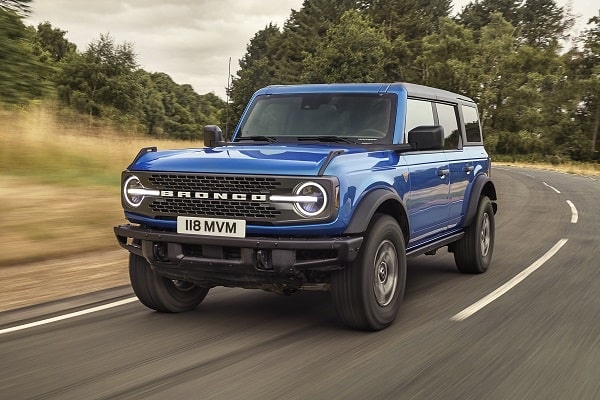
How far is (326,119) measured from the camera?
577 cm

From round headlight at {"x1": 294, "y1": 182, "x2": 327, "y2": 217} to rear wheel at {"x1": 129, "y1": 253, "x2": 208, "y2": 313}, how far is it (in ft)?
4.84

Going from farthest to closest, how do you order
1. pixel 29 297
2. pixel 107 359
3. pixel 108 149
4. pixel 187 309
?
pixel 108 149 → pixel 29 297 → pixel 187 309 → pixel 107 359

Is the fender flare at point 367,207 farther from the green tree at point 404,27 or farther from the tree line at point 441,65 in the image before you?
the green tree at point 404,27

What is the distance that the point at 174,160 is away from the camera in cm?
475

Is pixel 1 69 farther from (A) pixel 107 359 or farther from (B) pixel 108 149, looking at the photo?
(A) pixel 107 359

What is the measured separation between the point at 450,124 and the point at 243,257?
3379 millimetres

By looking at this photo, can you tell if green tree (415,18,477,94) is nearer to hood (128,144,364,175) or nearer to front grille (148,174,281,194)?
hood (128,144,364,175)

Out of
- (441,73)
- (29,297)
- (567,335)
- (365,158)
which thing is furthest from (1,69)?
(441,73)

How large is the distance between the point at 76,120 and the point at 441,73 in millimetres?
66326

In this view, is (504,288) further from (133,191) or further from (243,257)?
(133,191)

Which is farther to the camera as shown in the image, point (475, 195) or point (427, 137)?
point (475, 195)

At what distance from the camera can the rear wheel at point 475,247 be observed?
7.05m

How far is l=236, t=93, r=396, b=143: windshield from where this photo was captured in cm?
559

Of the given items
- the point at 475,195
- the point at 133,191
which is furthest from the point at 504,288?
the point at 133,191
